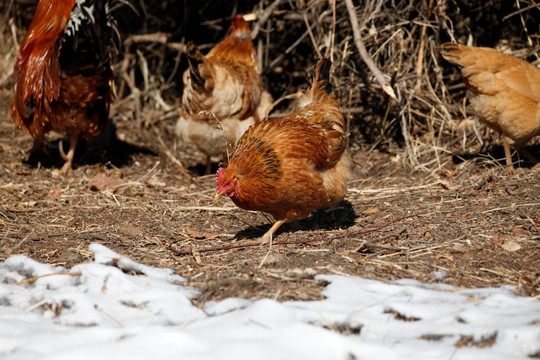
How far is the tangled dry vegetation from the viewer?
11.4 ft

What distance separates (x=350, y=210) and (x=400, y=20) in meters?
2.72

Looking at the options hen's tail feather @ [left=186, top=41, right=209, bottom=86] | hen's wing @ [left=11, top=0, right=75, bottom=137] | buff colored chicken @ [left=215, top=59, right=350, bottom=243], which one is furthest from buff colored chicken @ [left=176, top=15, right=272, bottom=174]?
hen's wing @ [left=11, top=0, right=75, bottom=137]

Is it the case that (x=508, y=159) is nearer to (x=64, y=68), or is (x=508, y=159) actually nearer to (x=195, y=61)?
(x=195, y=61)

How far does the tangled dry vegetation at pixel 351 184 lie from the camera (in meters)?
3.47

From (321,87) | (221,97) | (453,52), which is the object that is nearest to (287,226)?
(321,87)

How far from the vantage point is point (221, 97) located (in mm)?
5551

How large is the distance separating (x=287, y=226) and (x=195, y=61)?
2.04 meters

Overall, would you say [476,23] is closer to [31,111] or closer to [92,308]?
[31,111]

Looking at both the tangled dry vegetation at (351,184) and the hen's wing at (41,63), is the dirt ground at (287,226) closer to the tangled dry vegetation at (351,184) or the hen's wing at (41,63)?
the tangled dry vegetation at (351,184)

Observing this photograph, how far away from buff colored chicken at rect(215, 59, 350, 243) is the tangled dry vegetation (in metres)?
0.33

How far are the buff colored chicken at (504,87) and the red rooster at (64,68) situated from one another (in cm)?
Result: 375

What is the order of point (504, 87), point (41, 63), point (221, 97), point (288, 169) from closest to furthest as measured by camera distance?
point (288, 169), point (504, 87), point (41, 63), point (221, 97)

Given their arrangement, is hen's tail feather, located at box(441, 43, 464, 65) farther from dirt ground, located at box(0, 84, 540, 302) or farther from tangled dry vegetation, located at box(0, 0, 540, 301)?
dirt ground, located at box(0, 84, 540, 302)

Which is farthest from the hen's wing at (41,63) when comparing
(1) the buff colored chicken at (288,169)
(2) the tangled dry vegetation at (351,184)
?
(1) the buff colored chicken at (288,169)
